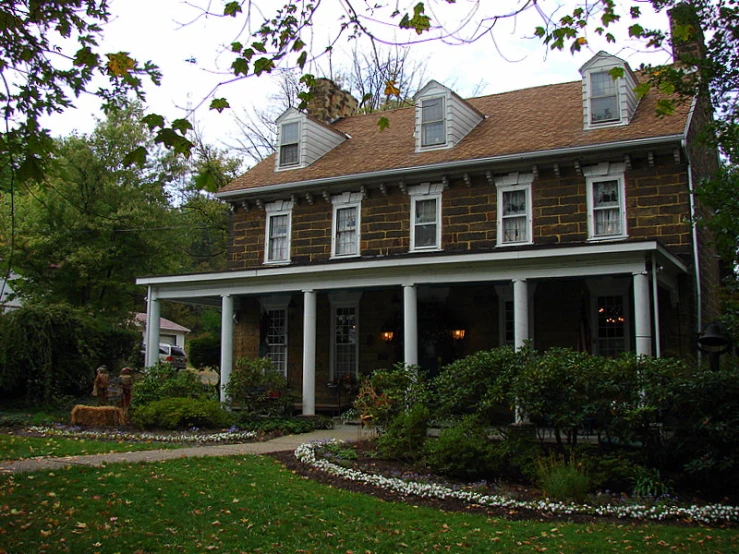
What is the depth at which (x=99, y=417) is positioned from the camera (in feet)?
51.1

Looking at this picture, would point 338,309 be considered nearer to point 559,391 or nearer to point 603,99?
point 603,99

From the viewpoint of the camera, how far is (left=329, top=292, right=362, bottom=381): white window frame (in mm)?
19094

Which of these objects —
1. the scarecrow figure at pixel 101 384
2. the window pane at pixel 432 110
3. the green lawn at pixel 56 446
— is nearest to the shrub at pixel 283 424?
the green lawn at pixel 56 446

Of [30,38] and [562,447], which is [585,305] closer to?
[562,447]

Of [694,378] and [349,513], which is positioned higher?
[694,378]

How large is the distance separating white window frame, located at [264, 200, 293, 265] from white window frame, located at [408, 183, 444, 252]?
3.56 metres

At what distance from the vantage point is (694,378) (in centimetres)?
977

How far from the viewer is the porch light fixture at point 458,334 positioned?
17.5 m

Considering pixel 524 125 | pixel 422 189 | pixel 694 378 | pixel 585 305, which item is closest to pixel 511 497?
pixel 694 378

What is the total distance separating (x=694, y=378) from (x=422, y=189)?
9138 millimetres

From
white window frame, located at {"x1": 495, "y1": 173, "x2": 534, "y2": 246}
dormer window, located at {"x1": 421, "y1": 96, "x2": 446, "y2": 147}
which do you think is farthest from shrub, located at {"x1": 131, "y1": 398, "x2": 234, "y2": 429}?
dormer window, located at {"x1": 421, "y1": 96, "x2": 446, "y2": 147}

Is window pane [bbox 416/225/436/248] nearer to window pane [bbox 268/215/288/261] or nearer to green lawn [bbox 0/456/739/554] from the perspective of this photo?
window pane [bbox 268/215/288/261]

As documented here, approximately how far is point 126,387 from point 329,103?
1145 cm

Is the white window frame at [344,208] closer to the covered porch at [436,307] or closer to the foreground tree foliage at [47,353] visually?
the covered porch at [436,307]
